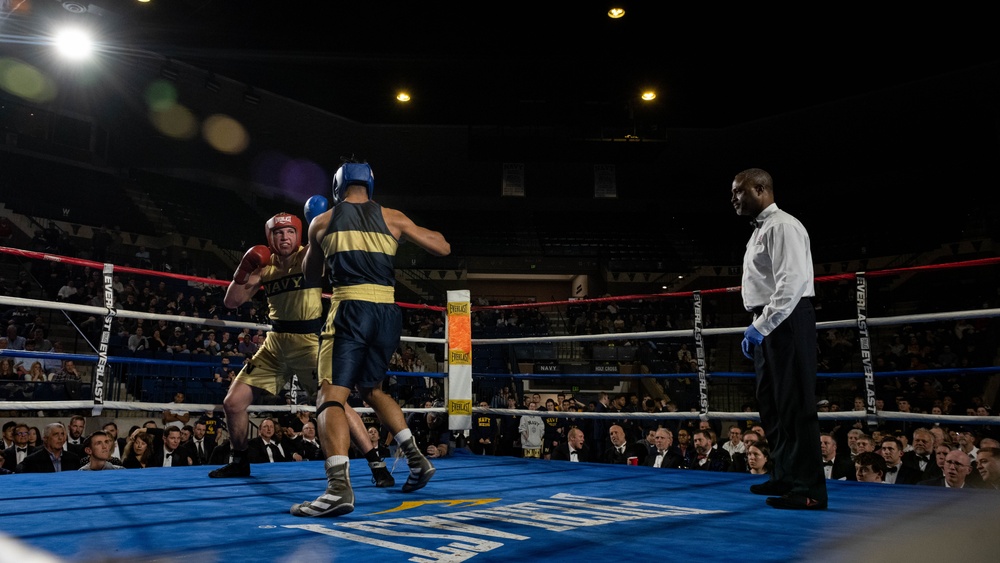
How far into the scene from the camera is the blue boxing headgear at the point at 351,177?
8.32 ft

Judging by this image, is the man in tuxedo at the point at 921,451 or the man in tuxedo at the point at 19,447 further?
the man in tuxedo at the point at 19,447

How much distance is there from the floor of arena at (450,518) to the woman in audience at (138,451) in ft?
7.17

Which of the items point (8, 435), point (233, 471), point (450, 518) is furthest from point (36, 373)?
point (450, 518)

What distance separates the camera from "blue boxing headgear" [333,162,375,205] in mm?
2537

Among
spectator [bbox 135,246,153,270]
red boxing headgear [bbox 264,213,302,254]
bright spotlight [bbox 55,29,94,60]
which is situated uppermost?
bright spotlight [bbox 55,29,94,60]

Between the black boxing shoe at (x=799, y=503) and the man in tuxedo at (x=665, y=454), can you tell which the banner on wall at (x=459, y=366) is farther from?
the black boxing shoe at (x=799, y=503)

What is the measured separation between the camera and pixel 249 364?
10.6ft

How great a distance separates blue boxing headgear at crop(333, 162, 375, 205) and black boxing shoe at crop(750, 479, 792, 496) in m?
1.83

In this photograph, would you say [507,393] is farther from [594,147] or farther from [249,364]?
[249,364]

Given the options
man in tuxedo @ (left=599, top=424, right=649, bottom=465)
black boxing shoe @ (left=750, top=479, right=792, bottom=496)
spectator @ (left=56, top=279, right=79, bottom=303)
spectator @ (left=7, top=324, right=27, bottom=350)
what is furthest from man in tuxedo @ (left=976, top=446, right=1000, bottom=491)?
spectator @ (left=56, top=279, right=79, bottom=303)

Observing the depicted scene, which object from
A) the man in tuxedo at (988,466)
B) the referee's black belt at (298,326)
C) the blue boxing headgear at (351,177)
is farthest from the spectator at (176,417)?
the man in tuxedo at (988,466)

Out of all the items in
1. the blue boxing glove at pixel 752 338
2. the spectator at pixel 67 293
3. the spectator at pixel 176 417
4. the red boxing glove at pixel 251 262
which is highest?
the spectator at pixel 67 293

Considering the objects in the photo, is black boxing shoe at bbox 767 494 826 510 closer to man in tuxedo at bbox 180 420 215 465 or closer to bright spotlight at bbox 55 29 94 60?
man in tuxedo at bbox 180 420 215 465

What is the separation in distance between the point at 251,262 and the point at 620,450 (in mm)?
3522
